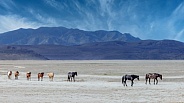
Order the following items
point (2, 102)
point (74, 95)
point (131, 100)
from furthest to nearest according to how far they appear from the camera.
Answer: point (74, 95), point (131, 100), point (2, 102)

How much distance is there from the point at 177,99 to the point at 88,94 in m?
5.09

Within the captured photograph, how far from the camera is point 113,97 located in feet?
69.8

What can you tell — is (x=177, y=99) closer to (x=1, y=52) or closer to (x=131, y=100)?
(x=131, y=100)

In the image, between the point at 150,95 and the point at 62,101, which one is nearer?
the point at 62,101

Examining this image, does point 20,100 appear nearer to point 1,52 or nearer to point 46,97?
point 46,97

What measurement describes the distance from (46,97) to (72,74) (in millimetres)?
13867

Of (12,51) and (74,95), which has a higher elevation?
(12,51)

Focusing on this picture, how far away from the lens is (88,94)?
74.5 feet

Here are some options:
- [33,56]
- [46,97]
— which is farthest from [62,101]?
[33,56]

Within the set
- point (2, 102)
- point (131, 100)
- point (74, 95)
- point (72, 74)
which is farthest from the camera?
point (72, 74)

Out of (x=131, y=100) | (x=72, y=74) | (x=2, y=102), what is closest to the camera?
(x=2, y=102)

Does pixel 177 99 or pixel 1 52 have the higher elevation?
pixel 1 52

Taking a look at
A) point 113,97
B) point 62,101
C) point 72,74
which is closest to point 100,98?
point 113,97

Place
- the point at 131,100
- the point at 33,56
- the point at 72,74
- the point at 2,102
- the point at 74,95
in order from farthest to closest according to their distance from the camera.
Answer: the point at 33,56 < the point at 72,74 < the point at 74,95 < the point at 131,100 < the point at 2,102
